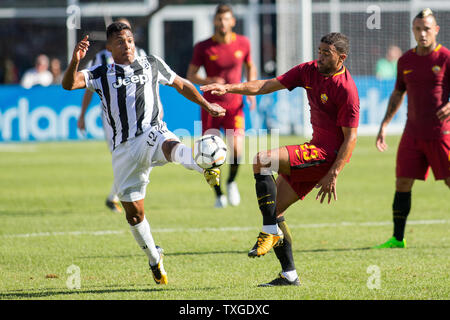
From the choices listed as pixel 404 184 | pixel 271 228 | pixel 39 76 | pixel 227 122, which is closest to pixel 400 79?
pixel 404 184

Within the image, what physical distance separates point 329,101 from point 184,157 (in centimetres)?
127

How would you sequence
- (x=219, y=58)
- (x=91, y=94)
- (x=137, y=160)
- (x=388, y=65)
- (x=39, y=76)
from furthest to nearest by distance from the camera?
(x=388, y=65) < (x=39, y=76) < (x=219, y=58) < (x=91, y=94) < (x=137, y=160)

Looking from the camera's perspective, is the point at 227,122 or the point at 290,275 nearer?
the point at 290,275

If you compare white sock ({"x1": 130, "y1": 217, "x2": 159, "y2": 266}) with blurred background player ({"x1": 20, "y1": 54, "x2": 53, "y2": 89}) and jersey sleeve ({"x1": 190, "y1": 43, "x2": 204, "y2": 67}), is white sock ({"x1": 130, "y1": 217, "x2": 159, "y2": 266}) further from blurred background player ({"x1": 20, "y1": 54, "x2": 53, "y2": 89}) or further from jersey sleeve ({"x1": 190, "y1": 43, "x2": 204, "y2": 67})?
blurred background player ({"x1": 20, "y1": 54, "x2": 53, "y2": 89})

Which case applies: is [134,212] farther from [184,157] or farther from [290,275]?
[290,275]

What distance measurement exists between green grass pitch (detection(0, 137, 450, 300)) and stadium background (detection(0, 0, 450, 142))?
5.83 m

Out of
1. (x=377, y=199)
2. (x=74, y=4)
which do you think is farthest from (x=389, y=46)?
(x=377, y=199)

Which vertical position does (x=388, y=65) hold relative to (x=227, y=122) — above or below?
above

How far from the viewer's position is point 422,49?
7961 mm

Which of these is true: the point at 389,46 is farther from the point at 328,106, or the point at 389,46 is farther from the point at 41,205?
the point at 328,106

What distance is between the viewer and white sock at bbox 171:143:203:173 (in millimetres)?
5820

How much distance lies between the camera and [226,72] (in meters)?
11.7

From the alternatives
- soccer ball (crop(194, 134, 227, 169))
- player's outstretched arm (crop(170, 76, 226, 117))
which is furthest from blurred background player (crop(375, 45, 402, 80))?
soccer ball (crop(194, 134, 227, 169))

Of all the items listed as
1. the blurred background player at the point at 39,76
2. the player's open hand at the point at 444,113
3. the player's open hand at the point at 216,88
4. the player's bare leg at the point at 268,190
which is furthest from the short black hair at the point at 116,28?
the blurred background player at the point at 39,76
